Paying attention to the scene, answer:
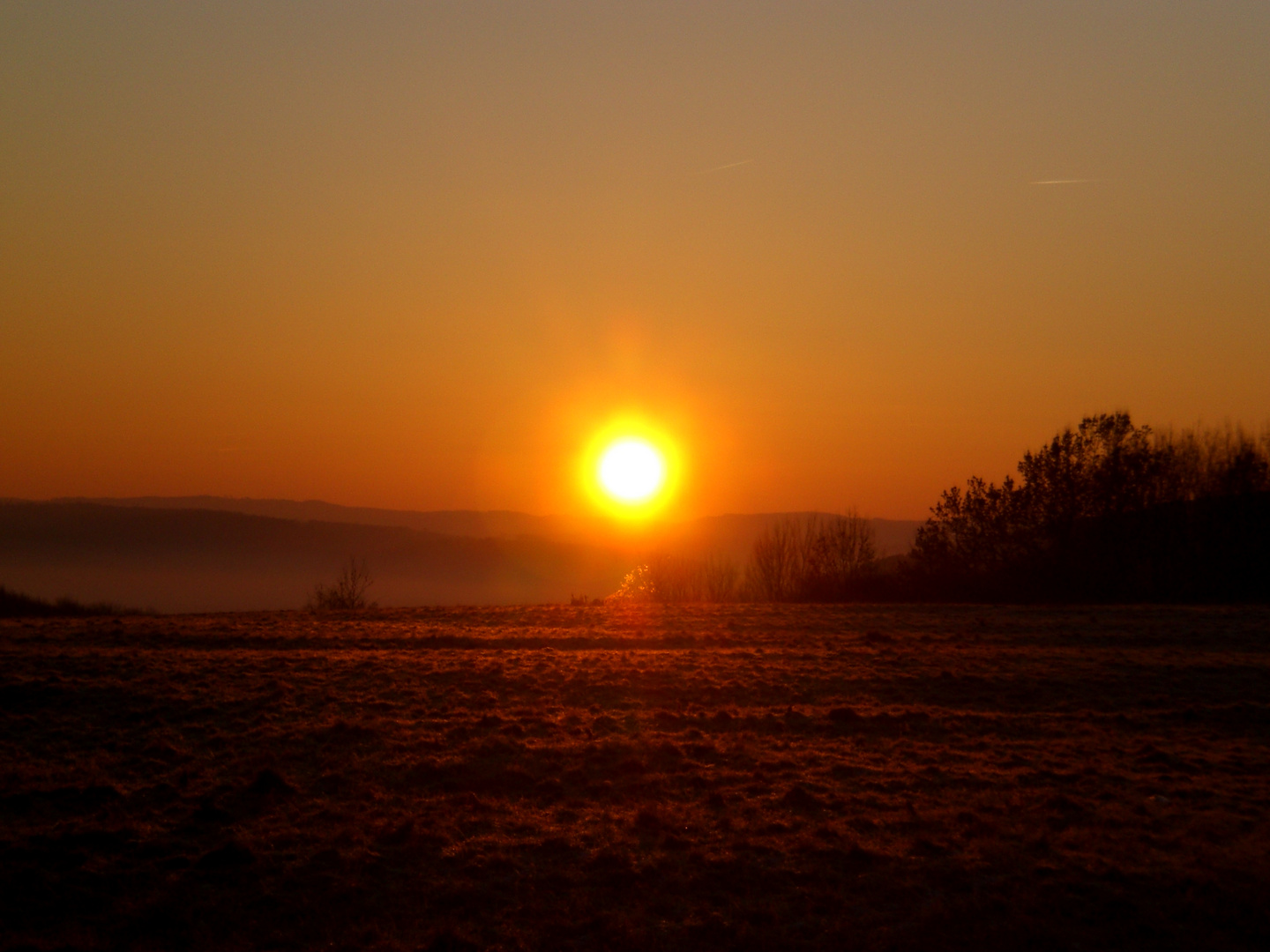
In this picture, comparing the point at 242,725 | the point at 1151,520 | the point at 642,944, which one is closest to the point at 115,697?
the point at 242,725

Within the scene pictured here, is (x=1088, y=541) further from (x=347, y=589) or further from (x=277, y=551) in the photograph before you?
(x=277, y=551)

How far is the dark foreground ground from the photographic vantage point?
8.17m

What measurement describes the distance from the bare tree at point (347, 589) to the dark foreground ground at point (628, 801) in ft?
112

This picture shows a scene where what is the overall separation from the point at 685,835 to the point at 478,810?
7.79 feet

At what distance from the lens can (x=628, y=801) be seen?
11453 mm

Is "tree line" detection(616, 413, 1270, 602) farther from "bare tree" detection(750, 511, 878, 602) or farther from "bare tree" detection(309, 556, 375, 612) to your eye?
"bare tree" detection(309, 556, 375, 612)

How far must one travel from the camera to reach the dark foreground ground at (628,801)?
26.8 ft

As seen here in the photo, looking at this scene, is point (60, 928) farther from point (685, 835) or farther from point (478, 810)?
point (685, 835)

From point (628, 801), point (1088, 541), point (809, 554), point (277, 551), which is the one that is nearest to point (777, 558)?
point (809, 554)

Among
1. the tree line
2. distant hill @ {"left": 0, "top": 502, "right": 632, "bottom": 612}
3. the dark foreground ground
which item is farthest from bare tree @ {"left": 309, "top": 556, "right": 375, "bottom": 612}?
the dark foreground ground

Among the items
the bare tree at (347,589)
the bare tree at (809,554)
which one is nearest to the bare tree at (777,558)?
the bare tree at (809,554)

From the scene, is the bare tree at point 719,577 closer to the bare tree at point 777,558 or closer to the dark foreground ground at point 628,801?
the bare tree at point 777,558

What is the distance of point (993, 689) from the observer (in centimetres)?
1894

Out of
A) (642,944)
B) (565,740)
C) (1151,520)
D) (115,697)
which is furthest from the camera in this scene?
(1151,520)
